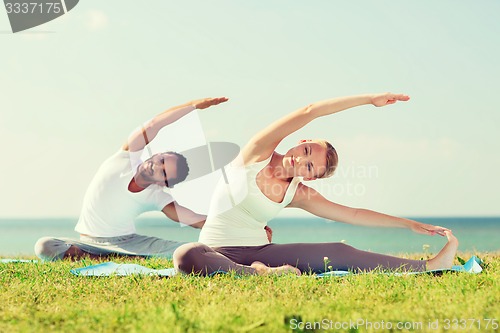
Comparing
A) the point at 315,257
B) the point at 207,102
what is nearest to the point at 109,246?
the point at 207,102

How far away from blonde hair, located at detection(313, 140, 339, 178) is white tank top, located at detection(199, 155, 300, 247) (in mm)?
329

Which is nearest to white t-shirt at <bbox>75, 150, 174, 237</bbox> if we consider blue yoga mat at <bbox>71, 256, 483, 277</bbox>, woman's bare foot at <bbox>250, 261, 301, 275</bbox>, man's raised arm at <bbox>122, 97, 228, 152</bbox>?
man's raised arm at <bbox>122, 97, 228, 152</bbox>

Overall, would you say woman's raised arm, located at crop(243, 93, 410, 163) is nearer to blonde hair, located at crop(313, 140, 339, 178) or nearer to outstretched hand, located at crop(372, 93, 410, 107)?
outstretched hand, located at crop(372, 93, 410, 107)

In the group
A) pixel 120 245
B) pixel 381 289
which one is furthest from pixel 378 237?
pixel 381 289

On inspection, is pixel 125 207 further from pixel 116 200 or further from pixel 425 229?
pixel 425 229

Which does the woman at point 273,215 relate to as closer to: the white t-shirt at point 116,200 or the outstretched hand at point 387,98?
the outstretched hand at point 387,98

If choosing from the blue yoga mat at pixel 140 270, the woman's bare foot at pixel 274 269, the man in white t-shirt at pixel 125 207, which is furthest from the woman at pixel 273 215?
the man in white t-shirt at pixel 125 207

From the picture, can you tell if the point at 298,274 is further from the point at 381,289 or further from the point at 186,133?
the point at 186,133

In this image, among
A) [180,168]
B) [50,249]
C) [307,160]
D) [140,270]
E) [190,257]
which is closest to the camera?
[190,257]

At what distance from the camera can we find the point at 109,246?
6.95 meters

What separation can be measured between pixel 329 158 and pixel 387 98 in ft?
2.02

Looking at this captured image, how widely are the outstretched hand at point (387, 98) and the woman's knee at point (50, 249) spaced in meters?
3.86

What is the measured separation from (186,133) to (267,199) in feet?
7.32

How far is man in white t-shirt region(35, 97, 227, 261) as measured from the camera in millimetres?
6703
